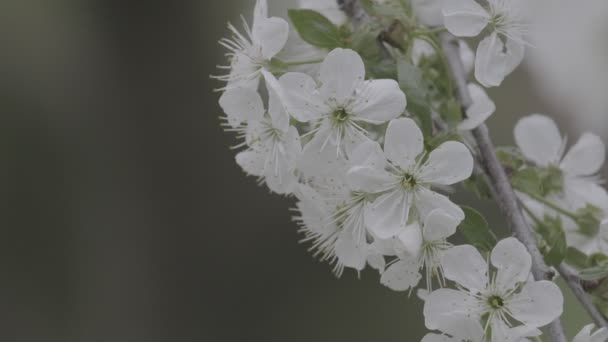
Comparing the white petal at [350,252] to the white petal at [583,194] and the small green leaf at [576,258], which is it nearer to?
the small green leaf at [576,258]

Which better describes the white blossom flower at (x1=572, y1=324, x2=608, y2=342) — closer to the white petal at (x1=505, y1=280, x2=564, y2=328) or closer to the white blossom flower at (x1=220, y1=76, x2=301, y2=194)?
the white petal at (x1=505, y1=280, x2=564, y2=328)

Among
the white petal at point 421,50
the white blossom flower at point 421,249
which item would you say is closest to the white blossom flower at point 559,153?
the white petal at point 421,50

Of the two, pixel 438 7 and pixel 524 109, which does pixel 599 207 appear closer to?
pixel 438 7

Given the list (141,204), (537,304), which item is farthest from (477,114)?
(141,204)

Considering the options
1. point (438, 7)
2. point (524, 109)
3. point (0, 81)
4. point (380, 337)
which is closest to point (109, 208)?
point (0, 81)

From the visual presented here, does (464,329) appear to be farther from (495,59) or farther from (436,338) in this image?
(495,59)
